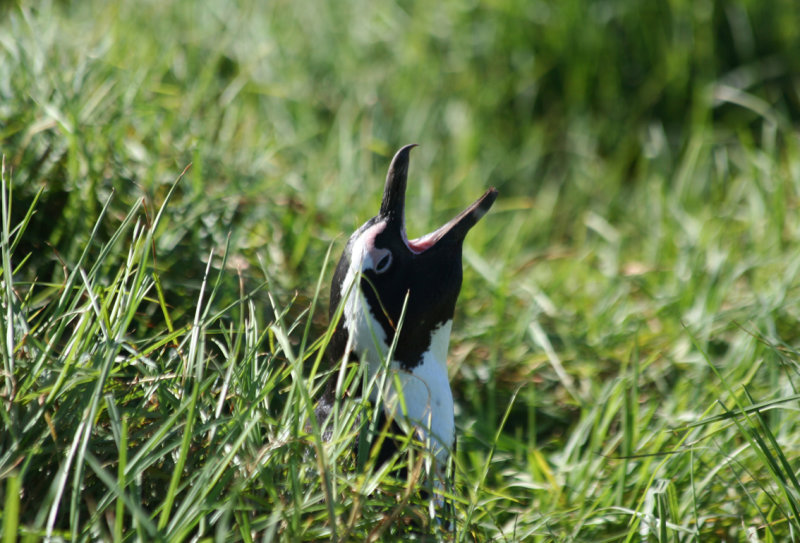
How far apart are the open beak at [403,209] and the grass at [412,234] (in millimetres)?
140

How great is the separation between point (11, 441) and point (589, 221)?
1997 millimetres

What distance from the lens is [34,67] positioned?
205cm

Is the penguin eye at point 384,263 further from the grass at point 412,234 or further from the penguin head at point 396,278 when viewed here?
the grass at point 412,234

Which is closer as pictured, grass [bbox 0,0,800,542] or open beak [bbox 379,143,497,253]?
grass [bbox 0,0,800,542]

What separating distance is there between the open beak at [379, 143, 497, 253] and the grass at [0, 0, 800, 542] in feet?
0.46

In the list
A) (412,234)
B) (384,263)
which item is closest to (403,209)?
(384,263)

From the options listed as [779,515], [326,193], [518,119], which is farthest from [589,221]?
[779,515]

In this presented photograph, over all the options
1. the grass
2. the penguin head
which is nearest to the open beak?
the penguin head

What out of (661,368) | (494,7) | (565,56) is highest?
(494,7)

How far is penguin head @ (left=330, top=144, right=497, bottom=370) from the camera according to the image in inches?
53.2

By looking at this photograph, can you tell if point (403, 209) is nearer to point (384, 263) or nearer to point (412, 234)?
point (384, 263)

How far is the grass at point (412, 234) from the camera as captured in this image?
1.18m

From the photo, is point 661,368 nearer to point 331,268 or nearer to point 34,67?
point 331,268

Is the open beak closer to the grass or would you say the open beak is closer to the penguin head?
the penguin head
